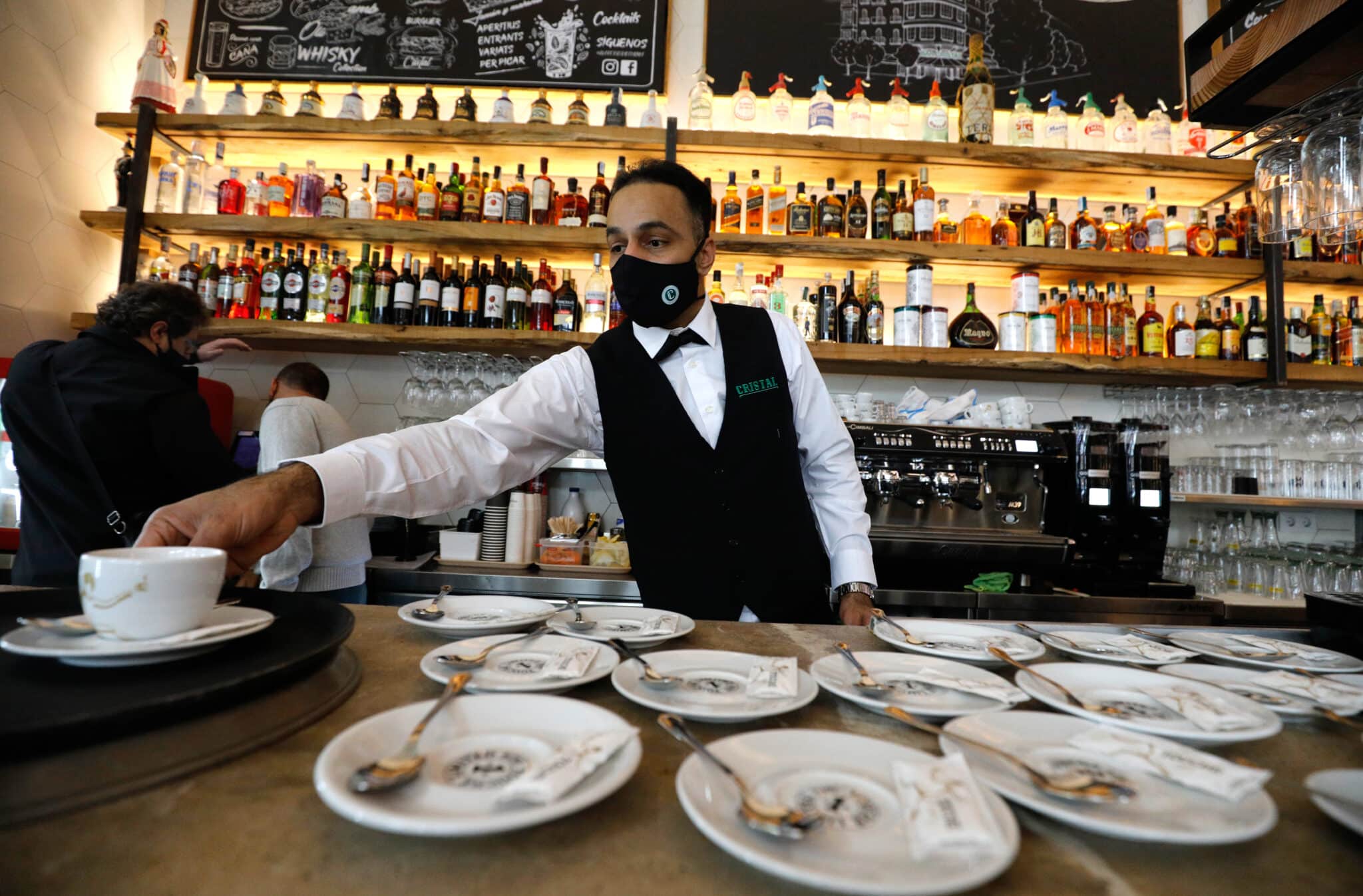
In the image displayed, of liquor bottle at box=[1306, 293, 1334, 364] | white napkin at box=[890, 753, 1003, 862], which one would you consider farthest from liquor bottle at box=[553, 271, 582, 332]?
liquor bottle at box=[1306, 293, 1334, 364]

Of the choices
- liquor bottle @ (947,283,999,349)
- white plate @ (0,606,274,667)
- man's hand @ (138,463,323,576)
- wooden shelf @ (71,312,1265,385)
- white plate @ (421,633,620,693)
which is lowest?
white plate @ (421,633,620,693)

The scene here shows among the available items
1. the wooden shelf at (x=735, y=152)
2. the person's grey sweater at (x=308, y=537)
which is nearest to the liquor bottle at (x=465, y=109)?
the wooden shelf at (x=735, y=152)

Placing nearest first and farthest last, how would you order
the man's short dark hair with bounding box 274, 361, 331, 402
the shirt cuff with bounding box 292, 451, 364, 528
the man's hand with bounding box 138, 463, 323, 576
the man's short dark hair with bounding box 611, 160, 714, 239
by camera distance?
the man's hand with bounding box 138, 463, 323, 576, the shirt cuff with bounding box 292, 451, 364, 528, the man's short dark hair with bounding box 611, 160, 714, 239, the man's short dark hair with bounding box 274, 361, 331, 402

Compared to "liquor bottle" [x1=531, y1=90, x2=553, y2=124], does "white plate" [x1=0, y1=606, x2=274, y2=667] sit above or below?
below

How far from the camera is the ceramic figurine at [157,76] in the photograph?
9.09ft

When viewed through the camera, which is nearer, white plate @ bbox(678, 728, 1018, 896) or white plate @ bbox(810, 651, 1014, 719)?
white plate @ bbox(678, 728, 1018, 896)

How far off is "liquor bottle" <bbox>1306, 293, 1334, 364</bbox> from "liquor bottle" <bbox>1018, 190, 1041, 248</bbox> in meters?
1.04

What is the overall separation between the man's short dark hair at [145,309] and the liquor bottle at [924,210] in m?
2.51

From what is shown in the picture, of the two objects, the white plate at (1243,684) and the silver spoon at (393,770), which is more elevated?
the silver spoon at (393,770)

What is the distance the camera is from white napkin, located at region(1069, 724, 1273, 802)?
0.44m

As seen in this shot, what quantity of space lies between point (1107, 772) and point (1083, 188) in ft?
9.92

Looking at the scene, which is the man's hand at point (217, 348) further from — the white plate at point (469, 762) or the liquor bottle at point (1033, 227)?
the liquor bottle at point (1033, 227)

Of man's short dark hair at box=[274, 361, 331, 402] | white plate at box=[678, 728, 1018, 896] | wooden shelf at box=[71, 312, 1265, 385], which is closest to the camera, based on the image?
white plate at box=[678, 728, 1018, 896]

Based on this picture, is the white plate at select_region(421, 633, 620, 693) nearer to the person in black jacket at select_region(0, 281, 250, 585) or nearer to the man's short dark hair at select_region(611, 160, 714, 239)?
the man's short dark hair at select_region(611, 160, 714, 239)
